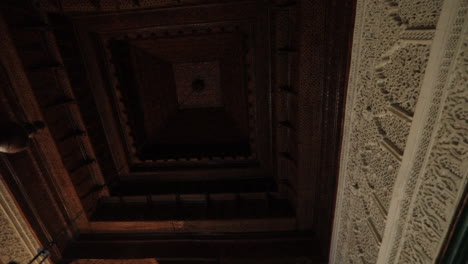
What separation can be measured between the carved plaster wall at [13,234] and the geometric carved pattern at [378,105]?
10.1 feet

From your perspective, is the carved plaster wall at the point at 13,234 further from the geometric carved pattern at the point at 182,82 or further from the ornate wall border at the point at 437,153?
the ornate wall border at the point at 437,153

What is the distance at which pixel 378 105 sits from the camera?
1.31 m

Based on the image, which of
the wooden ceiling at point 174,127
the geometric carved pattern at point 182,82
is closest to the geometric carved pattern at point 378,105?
the wooden ceiling at point 174,127

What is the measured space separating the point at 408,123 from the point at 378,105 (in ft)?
0.78

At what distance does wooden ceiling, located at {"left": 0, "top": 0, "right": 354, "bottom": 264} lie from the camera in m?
1.98

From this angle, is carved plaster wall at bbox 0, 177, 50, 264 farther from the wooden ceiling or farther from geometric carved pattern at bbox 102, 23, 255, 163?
geometric carved pattern at bbox 102, 23, 255, 163

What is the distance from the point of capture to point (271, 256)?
8.25 feet

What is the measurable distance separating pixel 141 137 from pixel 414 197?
318 centimetres

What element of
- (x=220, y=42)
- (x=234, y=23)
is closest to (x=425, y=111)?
(x=234, y=23)

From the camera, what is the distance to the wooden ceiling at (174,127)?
1979mm

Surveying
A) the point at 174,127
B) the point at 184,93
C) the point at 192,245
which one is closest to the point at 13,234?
the point at 192,245

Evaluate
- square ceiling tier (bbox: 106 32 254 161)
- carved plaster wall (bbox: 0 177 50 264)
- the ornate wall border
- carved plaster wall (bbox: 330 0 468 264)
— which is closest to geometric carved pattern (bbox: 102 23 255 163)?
square ceiling tier (bbox: 106 32 254 161)

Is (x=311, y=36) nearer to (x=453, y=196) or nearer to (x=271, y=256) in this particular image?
(x=453, y=196)

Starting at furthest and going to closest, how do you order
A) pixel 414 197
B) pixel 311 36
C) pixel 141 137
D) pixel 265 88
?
pixel 141 137
pixel 265 88
pixel 311 36
pixel 414 197
